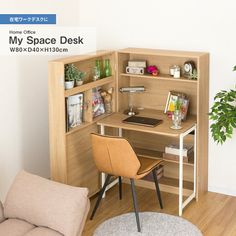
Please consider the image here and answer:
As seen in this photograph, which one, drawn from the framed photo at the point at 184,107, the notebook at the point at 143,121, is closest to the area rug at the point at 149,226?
the notebook at the point at 143,121

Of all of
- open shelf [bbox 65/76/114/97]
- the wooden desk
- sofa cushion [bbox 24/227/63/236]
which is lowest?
sofa cushion [bbox 24/227/63/236]

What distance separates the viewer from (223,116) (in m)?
4.39

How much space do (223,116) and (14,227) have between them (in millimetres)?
1911

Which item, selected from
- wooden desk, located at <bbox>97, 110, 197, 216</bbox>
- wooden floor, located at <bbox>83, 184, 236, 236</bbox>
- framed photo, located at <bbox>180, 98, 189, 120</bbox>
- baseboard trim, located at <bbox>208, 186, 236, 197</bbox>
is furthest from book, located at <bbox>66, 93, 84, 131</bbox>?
baseboard trim, located at <bbox>208, 186, 236, 197</bbox>

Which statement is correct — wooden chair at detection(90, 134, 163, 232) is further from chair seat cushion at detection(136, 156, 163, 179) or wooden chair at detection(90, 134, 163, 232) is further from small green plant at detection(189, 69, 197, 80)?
small green plant at detection(189, 69, 197, 80)

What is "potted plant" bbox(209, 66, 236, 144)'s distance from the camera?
4.36 m

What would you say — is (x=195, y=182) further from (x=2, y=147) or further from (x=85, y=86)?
(x=2, y=147)

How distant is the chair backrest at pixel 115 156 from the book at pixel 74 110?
11.0 inches

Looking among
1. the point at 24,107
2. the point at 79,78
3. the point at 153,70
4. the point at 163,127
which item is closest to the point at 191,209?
the point at 163,127

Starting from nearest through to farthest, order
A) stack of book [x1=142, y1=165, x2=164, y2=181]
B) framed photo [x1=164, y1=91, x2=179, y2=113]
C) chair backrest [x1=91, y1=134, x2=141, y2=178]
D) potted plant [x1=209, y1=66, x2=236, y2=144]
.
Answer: chair backrest [x1=91, y1=134, x2=141, y2=178] < potted plant [x1=209, y1=66, x2=236, y2=144] < framed photo [x1=164, y1=91, x2=179, y2=113] < stack of book [x1=142, y1=165, x2=164, y2=181]

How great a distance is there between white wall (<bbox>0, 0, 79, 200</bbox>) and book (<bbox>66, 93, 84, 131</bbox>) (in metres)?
0.56

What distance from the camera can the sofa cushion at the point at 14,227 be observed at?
3.47 m

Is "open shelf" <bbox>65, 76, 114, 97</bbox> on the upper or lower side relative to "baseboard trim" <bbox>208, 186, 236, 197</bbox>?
upper

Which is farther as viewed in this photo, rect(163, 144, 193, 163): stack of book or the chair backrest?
rect(163, 144, 193, 163): stack of book
